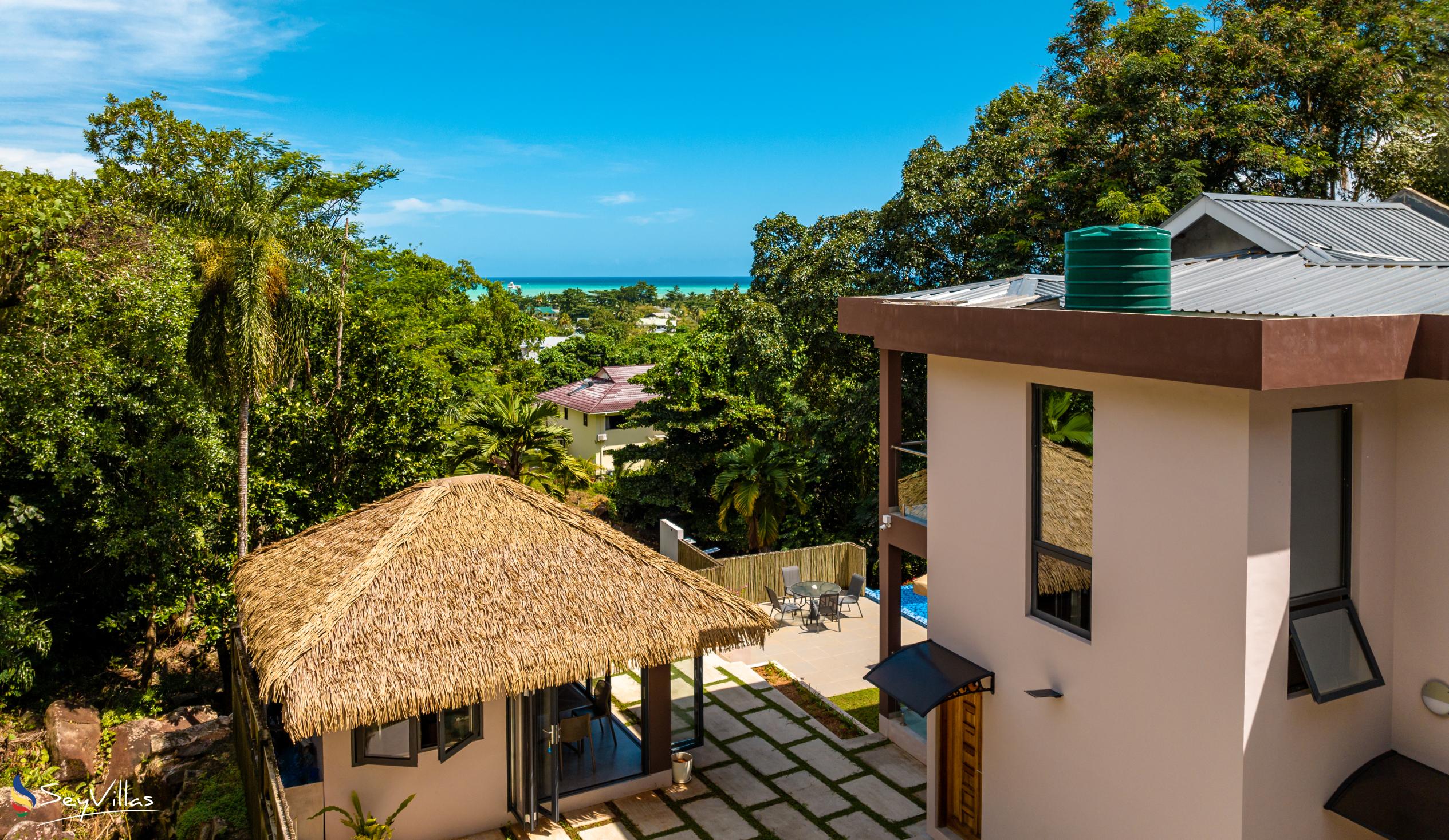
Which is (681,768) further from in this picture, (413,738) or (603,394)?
(603,394)

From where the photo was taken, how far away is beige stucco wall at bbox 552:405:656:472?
39.4m

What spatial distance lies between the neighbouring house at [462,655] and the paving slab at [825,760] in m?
1.97

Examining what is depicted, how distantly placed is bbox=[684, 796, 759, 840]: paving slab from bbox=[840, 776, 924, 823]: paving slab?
1.50 m

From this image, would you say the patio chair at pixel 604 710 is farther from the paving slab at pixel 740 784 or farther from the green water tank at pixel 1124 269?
the green water tank at pixel 1124 269

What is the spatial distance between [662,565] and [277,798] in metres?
5.03

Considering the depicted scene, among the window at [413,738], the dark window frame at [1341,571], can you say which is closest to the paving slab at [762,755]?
the window at [413,738]

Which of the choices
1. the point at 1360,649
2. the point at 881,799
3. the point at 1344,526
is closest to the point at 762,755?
the point at 881,799

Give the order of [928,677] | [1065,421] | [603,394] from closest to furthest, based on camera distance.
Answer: [1065,421] < [928,677] < [603,394]

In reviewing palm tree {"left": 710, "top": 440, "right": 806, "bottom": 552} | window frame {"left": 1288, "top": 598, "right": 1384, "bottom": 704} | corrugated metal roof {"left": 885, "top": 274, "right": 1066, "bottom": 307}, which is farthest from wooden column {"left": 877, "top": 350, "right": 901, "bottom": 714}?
palm tree {"left": 710, "top": 440, "right": 806, "bottom": 552}

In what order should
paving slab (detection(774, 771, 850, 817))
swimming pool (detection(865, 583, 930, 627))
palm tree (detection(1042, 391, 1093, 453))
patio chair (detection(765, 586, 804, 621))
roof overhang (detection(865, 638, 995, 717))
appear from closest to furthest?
1. palm tree (detection(1042, 391, 1093, 453))
2. roof overhang (detection(865, 638, 995, 717))
3. paving slab (detection(774, 771, 850, 817))
4. swimming pool (detection(865, 583, 930, 627))
5. patio chair (detection(765, 586, 804, 621))

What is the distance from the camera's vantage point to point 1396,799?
6941mm

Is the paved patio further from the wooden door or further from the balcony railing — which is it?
the wooden door

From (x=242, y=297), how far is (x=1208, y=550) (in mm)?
14182

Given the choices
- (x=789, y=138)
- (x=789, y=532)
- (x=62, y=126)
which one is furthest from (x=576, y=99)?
(x=789, y=532)
